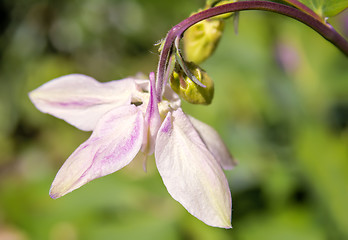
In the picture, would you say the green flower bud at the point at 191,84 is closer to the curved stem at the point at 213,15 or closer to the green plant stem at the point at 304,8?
the curved stem at the point at 213,15

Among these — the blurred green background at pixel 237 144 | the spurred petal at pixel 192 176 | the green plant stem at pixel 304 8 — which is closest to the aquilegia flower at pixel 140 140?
the spurred petal at pixel 192 176

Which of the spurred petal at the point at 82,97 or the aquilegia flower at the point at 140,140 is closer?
the aquilegia flower at the point at 140,140

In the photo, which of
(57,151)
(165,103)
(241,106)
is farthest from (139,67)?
(165,103)

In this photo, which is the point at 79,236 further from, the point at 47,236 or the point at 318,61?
the point at 318,61

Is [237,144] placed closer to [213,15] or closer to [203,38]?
[203,38]

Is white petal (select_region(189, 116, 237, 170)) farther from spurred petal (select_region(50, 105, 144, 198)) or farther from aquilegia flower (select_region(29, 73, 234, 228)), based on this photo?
spurred petal (select_region(50, 105, 144, 198))

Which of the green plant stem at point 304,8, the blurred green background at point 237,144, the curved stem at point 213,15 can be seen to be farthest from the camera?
the blurred green background at point 237,144
